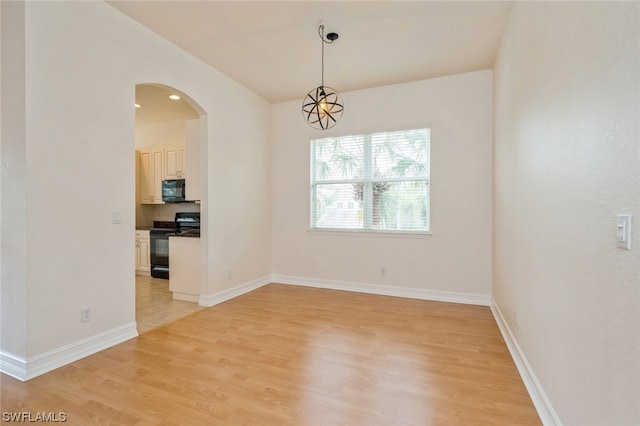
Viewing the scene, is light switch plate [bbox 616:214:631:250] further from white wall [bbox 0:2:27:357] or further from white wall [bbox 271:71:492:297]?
white wall [bbox 0:2:27:357]

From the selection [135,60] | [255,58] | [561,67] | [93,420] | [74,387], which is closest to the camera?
[561,67]

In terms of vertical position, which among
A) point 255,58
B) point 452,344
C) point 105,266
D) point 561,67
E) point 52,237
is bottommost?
point 452,344

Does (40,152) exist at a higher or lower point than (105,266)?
higher

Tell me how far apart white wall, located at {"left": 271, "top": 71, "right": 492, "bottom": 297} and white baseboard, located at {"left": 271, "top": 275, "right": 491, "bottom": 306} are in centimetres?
3

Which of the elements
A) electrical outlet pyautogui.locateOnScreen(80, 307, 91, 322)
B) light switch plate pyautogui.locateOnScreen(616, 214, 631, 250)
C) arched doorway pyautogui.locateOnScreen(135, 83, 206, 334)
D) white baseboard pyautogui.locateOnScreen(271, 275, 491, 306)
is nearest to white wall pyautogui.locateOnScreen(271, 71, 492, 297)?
white baseboard pyautogui.locateOnScreen(271, 275, 491, 306)

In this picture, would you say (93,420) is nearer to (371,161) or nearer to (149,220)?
(371,161)

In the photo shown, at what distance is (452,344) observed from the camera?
2.76m

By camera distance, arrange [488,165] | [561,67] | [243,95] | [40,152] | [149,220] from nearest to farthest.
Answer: [561,67], [40,152], [488,165], [243,95], [149,220]

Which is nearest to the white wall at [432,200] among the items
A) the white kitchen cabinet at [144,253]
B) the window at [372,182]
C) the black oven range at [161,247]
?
the window at [372,182]

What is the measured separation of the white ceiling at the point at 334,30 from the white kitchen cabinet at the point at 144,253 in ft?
11.4

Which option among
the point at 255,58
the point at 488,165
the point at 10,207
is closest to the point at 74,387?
the point at 10,207

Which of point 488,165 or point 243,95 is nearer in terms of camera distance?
point 488,165

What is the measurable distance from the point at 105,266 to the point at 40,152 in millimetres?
1053

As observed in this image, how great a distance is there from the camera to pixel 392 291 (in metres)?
4.40
